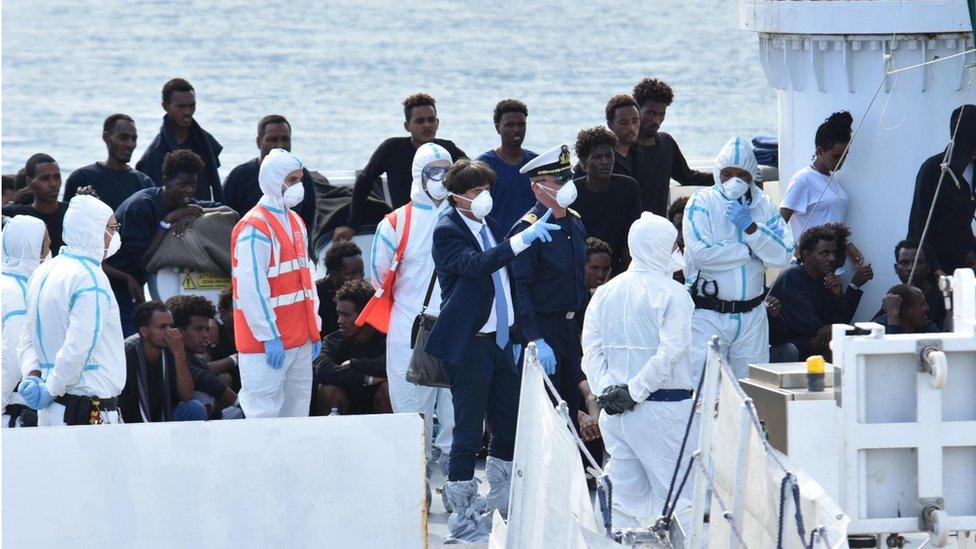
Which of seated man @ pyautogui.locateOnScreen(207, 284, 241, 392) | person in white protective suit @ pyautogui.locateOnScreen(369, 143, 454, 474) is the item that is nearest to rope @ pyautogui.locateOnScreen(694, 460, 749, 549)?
person in white protective suit @ pyautogui.locateOnScreen(369, 143, 454, 474)

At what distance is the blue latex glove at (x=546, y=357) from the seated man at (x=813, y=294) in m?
1.80

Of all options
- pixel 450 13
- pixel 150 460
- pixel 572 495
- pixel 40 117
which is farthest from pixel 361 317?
pixel 450 13

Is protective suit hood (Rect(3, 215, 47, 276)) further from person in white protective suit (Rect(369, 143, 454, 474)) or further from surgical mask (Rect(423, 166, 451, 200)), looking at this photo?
surgical mask (Rect(423, 166, 451, 200))

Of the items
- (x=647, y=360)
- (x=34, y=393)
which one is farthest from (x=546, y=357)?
(x=34, y=393)

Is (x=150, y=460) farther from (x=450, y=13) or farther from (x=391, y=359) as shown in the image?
(x=450, y=13)

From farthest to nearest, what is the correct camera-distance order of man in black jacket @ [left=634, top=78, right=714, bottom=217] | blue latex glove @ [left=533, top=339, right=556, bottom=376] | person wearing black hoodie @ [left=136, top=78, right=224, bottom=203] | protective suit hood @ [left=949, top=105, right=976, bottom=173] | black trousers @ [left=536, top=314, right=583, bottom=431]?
1. man in black jacket @ [left=634, top=78, right=714, bottom=217]
2. person wearing black hoodie @ [left=136, top=78, right=224, bottom=203]
3. protective suit hood @ [left=949, top=105, right=976, bottom=173]
4. black trousers @ [left=536, top=314, right=583, bottom=431]
5. blue latex glove @ [left=533, top=339, right=556, bottom=376]

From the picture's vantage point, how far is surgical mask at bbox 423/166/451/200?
27.7ft

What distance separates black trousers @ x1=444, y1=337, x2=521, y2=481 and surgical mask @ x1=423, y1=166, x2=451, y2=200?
0.95m

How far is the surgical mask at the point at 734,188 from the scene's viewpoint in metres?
8.34

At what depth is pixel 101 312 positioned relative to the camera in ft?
24.4

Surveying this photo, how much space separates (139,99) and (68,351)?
34.2 metres

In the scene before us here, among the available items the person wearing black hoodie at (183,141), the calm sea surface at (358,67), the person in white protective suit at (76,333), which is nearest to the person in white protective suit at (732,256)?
the person in white protective suit at (76,333)

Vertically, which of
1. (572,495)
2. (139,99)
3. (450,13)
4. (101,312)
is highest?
(450,13)

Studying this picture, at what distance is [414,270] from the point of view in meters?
8.52
